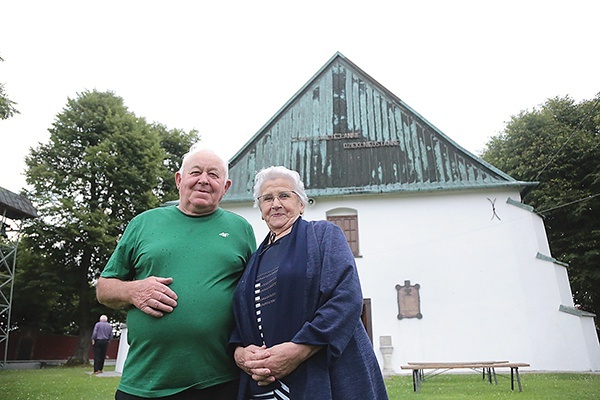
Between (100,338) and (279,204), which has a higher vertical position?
(279,204)

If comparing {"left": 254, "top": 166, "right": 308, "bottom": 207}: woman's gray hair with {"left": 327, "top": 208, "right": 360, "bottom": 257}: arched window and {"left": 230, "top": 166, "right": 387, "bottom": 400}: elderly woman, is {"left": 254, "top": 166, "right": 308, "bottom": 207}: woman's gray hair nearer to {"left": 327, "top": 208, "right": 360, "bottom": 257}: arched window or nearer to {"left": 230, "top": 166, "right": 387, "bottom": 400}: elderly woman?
{"left": 230, "top": 166, "right": 387, "bottom": 400}: elderly woman

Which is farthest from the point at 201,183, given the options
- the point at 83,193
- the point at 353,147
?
the point at 83,193

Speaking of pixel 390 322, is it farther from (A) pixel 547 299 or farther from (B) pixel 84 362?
(B) pixel 84 362

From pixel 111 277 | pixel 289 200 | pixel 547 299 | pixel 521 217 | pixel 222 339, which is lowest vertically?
pixel 222 339

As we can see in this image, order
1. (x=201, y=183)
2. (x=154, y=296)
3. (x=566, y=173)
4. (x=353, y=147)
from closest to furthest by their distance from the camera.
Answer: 1. (x=154, y=296)
2. (x=201, y=183)
3. (x=353, y=147)
4. (x=566, y=173)

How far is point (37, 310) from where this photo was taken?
1027 inches

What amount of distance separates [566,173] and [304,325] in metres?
21.0

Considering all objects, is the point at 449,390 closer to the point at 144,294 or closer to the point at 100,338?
the point at 144,294

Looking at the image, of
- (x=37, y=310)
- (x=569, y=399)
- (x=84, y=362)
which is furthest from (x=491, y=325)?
(x=37, y=310)

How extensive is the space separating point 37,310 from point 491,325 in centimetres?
2490

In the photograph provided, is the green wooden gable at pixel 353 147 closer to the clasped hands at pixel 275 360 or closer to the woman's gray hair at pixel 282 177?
the woman's gray hair at pixel 282 177

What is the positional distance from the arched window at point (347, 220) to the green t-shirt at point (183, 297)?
437 inches

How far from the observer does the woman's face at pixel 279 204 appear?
239cm

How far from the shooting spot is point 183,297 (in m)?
2.26
